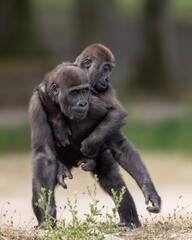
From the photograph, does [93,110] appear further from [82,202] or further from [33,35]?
[33,35]

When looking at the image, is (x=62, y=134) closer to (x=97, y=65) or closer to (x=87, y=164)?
(x=87, y=164)

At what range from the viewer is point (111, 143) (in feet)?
28.3

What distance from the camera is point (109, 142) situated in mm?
8633

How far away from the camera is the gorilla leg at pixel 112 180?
8.57 metres

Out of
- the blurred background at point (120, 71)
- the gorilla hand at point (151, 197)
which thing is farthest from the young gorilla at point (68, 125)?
the blurred background at point (120, 71)

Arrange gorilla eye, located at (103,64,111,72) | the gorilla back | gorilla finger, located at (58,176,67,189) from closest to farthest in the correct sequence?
1. gorilla finger, located at (58,176,67,189)
2. the gorilla back
3. gorilla eye, located at (103,64,111,72)

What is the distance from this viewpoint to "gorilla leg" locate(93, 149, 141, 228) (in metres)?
8.57

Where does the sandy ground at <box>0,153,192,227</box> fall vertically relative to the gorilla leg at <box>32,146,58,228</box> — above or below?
above

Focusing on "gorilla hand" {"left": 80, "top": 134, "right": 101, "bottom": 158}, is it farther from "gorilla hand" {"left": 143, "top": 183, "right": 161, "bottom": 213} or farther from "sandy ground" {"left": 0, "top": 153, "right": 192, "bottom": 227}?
"sandy ground" {"left": 0, "top": 153, "right": 192, "bottom": 227}

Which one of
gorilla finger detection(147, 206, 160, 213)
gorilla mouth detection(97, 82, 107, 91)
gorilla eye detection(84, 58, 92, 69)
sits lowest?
gorilla finger detection(147, 206, 160, 213)

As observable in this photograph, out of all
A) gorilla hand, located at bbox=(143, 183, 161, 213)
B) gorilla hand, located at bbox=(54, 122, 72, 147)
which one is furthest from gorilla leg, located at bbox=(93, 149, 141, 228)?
gorilla hand, located at bbox=(54, 122, 72, 147)

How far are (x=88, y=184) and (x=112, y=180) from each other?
268 inches

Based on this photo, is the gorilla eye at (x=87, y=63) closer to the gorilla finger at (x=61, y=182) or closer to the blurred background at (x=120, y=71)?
the gorilla finger at (x=61, y=182)

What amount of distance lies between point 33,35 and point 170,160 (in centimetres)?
866
